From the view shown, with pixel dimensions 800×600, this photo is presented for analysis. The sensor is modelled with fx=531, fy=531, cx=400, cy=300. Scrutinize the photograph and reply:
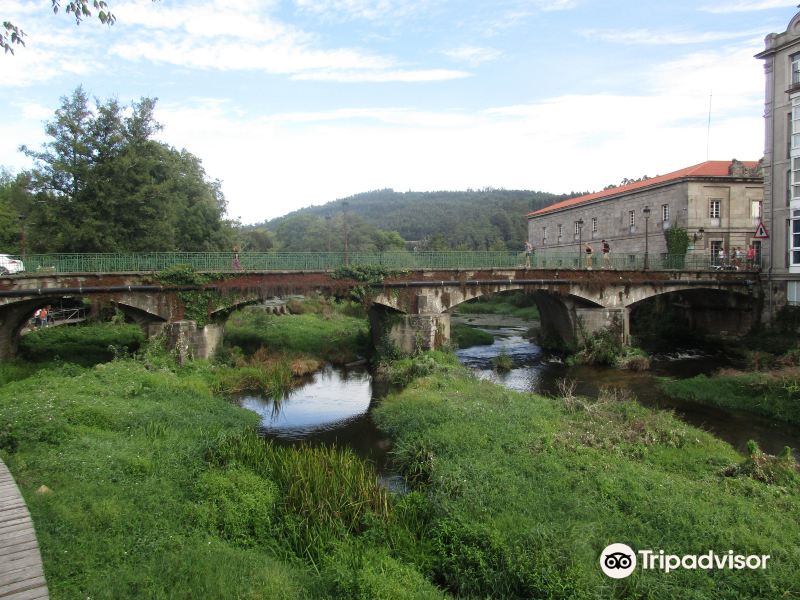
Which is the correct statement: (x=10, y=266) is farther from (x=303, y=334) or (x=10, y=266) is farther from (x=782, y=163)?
(x=782, y=163)

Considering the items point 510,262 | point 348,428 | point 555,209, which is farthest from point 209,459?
point 555,209

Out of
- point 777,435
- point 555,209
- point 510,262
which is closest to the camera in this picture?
point 777,435

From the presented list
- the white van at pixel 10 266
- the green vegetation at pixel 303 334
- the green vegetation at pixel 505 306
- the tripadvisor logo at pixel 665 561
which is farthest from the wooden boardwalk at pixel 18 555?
the green vegetation at pixel 505 306

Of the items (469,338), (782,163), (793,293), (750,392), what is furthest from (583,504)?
(782,163)

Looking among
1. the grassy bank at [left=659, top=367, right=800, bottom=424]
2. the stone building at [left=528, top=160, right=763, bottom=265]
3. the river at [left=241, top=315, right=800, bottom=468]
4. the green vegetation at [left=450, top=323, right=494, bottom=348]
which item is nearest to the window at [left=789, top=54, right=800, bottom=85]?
the stone building at [left=528, top=160, right=763, bottom=265]

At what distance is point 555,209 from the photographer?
54.2 meters

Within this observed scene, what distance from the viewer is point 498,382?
82.2ft

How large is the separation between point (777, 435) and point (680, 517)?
1053 centimetres

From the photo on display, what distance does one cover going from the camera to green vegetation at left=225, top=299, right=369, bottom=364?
3170 centimetres

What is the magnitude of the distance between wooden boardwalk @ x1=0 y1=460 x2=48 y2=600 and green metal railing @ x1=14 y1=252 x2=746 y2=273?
17.2 meters

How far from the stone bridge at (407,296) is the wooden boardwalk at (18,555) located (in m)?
17.0

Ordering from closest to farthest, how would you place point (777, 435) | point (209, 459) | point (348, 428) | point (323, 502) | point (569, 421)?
point (323, 502), point (209, 459), point (569, 421), point (777, 435), point (348, 428)

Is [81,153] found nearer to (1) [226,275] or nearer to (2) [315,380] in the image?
(1) [226,275]

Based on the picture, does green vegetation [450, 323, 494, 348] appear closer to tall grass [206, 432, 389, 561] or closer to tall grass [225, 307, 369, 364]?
tall grass [225, 307, 369, 364]
